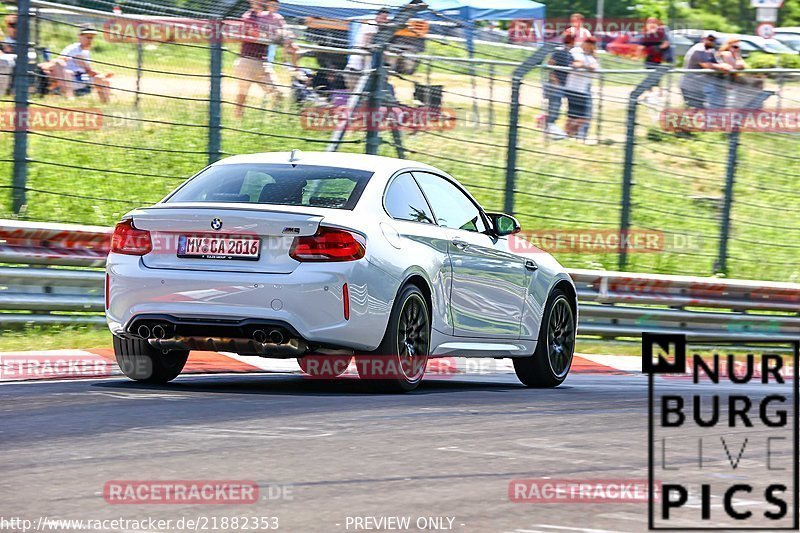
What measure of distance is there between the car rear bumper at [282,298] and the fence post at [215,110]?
446 cm

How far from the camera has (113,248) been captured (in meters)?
8.71

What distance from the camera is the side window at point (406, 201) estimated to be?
9.04 metres

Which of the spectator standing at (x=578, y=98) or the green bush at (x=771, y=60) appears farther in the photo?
the green bush at (x=771, y=60)

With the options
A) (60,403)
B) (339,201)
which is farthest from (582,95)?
(60,403)

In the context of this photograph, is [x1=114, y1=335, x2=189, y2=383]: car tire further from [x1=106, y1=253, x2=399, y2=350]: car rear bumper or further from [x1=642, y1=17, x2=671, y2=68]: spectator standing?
[x1=642, y1=17, x2=671, y2=68]: spectator standing

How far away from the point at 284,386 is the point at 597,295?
575 cm

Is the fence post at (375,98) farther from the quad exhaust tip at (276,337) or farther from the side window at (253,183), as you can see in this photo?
the quad exhaust tip at (276,337)

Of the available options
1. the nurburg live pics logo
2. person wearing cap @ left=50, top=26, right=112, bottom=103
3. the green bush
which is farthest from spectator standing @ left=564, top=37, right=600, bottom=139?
the green bush

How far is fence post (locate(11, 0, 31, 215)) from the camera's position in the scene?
11758mm

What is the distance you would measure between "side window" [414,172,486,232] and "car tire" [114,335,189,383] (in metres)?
1.81

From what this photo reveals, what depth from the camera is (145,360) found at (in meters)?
9.09

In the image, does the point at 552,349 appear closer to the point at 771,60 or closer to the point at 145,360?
the point at 145,360

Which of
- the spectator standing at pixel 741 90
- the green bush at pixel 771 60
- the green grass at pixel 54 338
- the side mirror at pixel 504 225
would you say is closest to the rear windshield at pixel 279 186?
the side mirror at pixel 504 225
